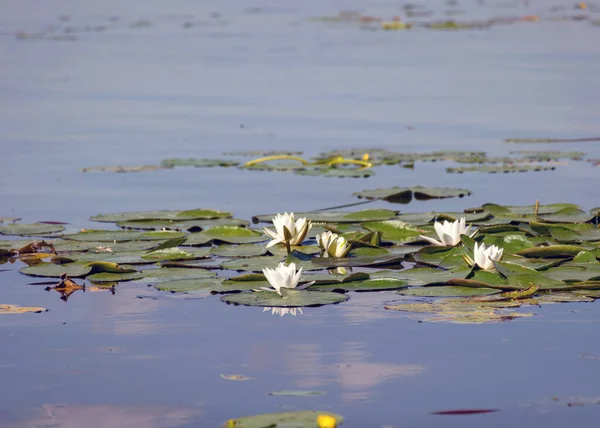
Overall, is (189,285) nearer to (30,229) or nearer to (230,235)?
(230,235)

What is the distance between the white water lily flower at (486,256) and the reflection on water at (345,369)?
1020mm

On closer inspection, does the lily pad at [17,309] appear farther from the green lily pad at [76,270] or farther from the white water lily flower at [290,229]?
the white water lily flower at [290,229]

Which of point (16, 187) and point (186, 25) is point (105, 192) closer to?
point (16, 187)

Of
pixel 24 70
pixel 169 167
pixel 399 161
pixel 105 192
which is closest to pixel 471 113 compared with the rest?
pixel 399 161

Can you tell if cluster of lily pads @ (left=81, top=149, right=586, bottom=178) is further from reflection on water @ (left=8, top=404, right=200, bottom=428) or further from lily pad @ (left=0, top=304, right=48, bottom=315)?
reflection on water @ (left=8, top=404, right=200, bottom=428)

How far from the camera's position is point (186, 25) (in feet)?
83.1

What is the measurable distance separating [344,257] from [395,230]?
0.54m

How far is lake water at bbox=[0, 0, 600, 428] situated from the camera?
3779mm

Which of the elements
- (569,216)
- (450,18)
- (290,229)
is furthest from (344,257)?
(450,18)

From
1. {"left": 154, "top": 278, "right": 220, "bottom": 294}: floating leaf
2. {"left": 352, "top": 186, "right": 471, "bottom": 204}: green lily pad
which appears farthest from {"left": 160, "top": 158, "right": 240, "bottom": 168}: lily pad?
{"left": 154, "top": 278, "right": 220, "bottom": 294}: floating leaf

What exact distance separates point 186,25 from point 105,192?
17.9m

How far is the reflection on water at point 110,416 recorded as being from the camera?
3537 mm

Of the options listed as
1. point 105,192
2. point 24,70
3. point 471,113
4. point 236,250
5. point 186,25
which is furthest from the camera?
point 186,25

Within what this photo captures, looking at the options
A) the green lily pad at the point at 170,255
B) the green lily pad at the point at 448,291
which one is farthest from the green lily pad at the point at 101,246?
the green lily pad at the point at 448,291
